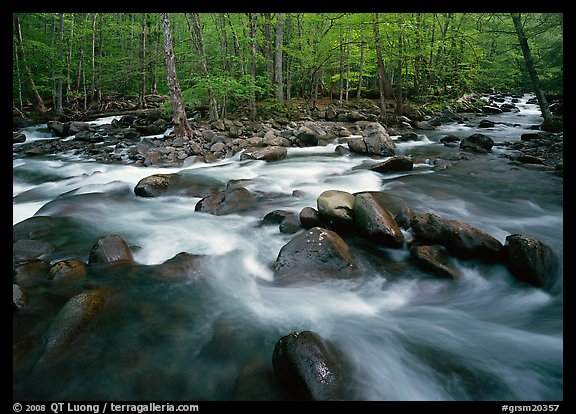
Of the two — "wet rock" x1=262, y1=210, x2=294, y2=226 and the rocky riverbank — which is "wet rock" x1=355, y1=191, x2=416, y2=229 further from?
the rocky riverbank

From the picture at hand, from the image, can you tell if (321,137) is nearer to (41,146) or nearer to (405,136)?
(405,136)

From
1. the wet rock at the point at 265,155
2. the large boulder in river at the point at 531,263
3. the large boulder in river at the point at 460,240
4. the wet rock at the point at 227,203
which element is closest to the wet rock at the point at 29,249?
the wet rock at the point at 227,203

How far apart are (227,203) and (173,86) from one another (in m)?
6.36

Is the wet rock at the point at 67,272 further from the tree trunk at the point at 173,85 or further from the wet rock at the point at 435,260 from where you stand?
the tree trunk at the point at 173,85

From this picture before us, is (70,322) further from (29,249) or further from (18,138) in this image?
(18,138)

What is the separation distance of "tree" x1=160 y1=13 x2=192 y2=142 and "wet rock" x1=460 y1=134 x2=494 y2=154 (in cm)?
888

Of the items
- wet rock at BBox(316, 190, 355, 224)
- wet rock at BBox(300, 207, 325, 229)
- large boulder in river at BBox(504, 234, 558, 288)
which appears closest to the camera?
large boulder in river at BBox(504, 234, 558, 288)

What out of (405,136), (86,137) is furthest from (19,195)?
(405,136)

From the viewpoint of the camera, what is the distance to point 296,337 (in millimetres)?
2316

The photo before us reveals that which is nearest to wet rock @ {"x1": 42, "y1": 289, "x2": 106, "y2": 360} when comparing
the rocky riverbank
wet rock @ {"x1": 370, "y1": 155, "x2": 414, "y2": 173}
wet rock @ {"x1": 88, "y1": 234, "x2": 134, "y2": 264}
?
wet rock @ {"x1": 88, "y1": 234, "x2": 134, "y2": 264}

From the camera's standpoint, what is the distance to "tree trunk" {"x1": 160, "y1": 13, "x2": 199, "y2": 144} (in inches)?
376

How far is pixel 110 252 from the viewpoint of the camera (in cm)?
386

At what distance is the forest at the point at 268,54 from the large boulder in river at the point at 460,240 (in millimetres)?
8704

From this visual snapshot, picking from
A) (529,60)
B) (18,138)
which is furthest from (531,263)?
(18,138)
